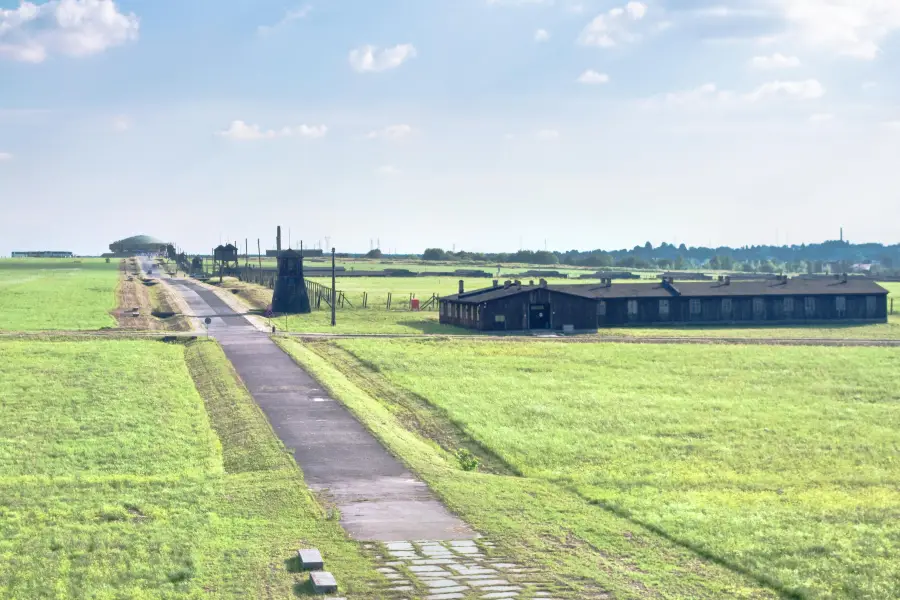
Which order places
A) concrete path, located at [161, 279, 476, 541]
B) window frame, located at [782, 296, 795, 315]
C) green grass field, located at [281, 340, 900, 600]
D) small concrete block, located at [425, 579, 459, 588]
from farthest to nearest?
window frame, located at [782, 296, 795, 315]
concrete path, located at [161, 279, 476, 541]
green grass field, located at [281, 340, 900, 600]
small concrete block, located at [425, 579, 459, 588]

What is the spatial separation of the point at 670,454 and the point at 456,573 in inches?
660

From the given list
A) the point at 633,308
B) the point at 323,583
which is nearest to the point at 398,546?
the point at 323,583

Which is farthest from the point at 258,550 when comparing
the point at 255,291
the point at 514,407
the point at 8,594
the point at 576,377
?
the point at 255,291

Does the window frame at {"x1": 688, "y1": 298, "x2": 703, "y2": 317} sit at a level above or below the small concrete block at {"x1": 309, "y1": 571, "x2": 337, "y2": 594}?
above

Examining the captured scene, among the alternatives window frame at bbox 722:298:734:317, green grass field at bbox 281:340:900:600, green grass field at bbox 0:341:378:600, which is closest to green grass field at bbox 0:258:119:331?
green grass field at bbox 281:340:900:600

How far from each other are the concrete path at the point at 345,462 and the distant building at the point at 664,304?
2782 cm

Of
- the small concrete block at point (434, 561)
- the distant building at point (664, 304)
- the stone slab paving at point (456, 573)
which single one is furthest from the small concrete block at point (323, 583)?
the distant building at point (664, 304)

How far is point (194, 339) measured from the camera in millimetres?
65062

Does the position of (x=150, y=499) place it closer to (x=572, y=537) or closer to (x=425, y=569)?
(x=425, y=569)

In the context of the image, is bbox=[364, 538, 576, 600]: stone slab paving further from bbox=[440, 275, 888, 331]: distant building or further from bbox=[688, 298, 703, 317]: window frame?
bbox=[688, 298, 703, 317]: window frame

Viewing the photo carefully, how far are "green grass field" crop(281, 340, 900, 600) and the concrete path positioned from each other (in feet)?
2.78

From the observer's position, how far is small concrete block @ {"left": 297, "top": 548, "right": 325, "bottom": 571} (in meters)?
19.6

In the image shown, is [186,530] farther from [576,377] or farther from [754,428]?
[576,377]

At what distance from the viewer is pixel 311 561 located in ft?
64.4
